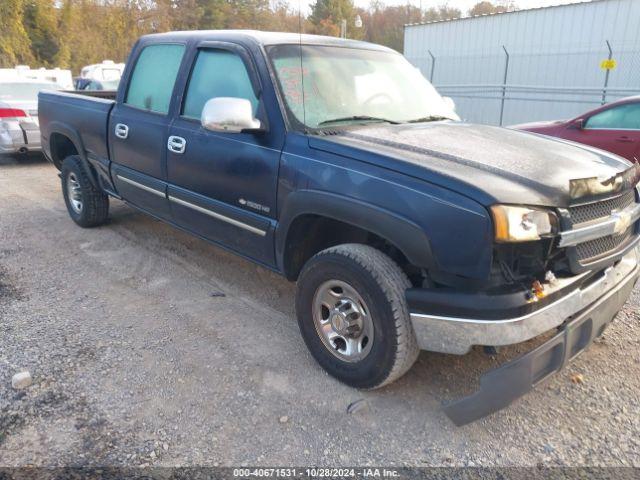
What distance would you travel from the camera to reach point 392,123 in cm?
345

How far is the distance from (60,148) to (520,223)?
5.37 metres

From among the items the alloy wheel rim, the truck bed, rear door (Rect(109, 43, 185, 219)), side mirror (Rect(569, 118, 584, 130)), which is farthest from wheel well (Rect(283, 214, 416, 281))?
side mirror (Rect(569, 118, 584, 130))

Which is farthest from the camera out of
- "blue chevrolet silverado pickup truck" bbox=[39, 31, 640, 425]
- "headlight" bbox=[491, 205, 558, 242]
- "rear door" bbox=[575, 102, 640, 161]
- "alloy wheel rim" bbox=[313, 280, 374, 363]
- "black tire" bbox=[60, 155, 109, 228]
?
"rear door" bbox=[575, 102, 640, 161]

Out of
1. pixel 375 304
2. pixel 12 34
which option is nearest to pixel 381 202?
pixel 375 304

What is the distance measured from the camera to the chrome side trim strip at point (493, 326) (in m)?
2.33

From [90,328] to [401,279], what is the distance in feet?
7.25

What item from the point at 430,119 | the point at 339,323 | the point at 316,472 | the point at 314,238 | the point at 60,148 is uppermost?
the point at 430,119

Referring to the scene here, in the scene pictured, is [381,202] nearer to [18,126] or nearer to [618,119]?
[618,119]

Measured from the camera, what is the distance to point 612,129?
7.04 metres

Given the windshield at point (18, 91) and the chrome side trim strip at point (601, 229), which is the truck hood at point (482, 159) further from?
the windshield at point (18, 91)

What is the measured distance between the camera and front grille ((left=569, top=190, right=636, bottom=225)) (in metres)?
2.52

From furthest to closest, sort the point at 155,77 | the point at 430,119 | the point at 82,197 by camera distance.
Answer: the point at 82,197 < the point at 155,77 < the point at 430,119

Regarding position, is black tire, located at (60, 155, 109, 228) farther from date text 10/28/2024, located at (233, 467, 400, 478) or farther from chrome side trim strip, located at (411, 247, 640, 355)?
chrome side trim strip, located at (411, 247, 640, 355)

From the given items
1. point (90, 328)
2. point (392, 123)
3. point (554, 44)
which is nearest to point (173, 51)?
point (392, 123)
